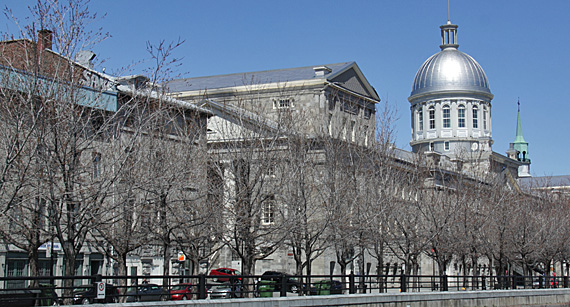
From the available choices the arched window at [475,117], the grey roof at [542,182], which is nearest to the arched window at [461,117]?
the arched window at [475,117]

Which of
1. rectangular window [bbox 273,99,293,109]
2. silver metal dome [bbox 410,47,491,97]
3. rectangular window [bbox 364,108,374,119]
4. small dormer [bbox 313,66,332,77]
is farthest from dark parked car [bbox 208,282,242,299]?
silver metal dome [bbox 410,47,491,97]

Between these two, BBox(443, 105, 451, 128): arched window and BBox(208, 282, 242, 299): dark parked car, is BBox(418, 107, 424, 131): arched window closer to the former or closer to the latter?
BBox(443, 105, 451, 128): arched window

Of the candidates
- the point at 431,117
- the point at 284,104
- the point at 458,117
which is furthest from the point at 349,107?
the point at 431,117

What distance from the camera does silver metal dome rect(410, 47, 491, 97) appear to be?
447 feet

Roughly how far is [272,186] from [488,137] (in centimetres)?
10077

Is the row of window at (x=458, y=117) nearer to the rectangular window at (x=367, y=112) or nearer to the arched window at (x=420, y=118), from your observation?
the arched window at (x=420, y=118)

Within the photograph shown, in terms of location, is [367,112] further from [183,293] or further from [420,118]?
[420,118]

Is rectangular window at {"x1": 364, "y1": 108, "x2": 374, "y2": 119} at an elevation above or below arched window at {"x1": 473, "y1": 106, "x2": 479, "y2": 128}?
below

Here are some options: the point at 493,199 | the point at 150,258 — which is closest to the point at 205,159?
the point at 150,258

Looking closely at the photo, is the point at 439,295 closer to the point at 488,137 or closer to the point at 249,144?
the point at 249,144

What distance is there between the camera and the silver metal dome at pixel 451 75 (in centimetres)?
13625

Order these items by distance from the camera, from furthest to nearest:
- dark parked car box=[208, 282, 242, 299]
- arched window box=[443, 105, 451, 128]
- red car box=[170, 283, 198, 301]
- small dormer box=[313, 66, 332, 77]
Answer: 1. arched window box=[443, 105, 451, 128]
2. small dormer box=[313, 66, 332, 77]
3. dark parked car box=[208, 282, 242, 299]
4. red car box=[170, 283, 198, 301]

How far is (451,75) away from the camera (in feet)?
449

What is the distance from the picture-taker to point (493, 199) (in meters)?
59.2
